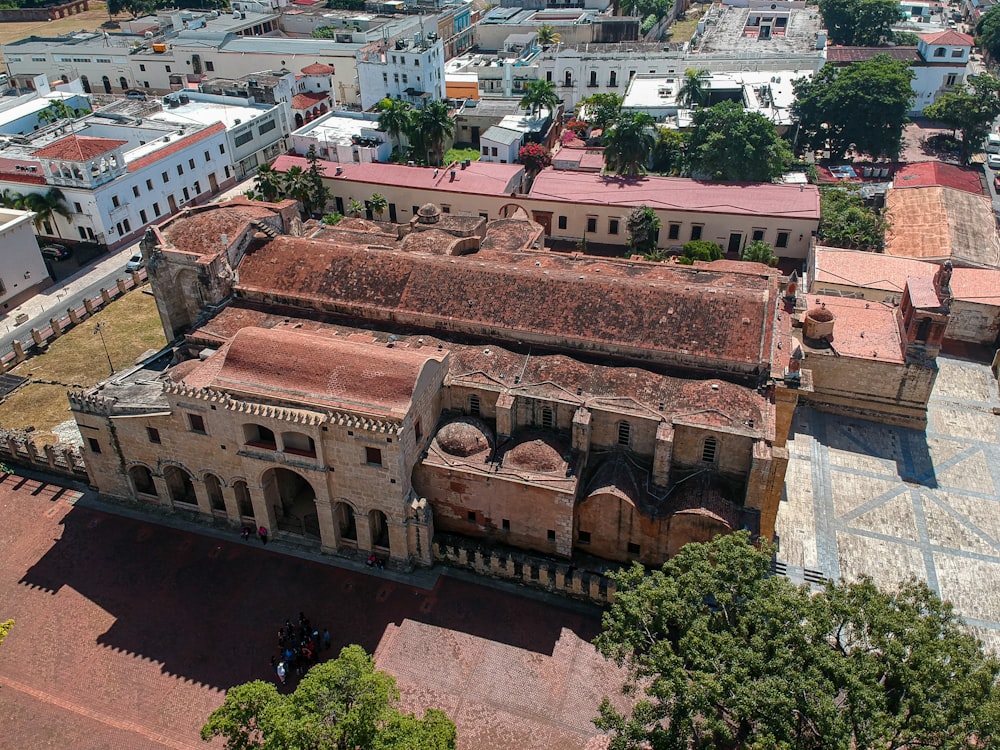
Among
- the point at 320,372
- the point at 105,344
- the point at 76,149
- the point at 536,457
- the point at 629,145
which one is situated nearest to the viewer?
the point at 320,372

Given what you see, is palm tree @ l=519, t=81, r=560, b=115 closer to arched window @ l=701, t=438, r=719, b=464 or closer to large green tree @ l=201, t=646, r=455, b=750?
arched window @ l=701, t=438, r=719, b=464

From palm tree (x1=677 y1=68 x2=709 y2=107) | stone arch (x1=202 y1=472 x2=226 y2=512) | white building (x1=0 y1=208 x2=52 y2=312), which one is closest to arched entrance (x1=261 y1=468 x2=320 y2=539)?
stone arch (x1=202 y1=472 x2=226 y2=512)

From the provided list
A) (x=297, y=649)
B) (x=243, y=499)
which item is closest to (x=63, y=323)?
(x=243, y=499)

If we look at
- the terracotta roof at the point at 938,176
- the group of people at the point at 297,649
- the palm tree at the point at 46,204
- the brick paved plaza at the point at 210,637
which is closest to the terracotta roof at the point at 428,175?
the palm tree at the point at 46,204

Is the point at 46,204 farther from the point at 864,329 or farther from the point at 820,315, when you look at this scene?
the point at 864,329

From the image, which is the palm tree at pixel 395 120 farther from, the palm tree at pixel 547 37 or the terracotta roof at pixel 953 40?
the terracotta roof at pixel 953 40
